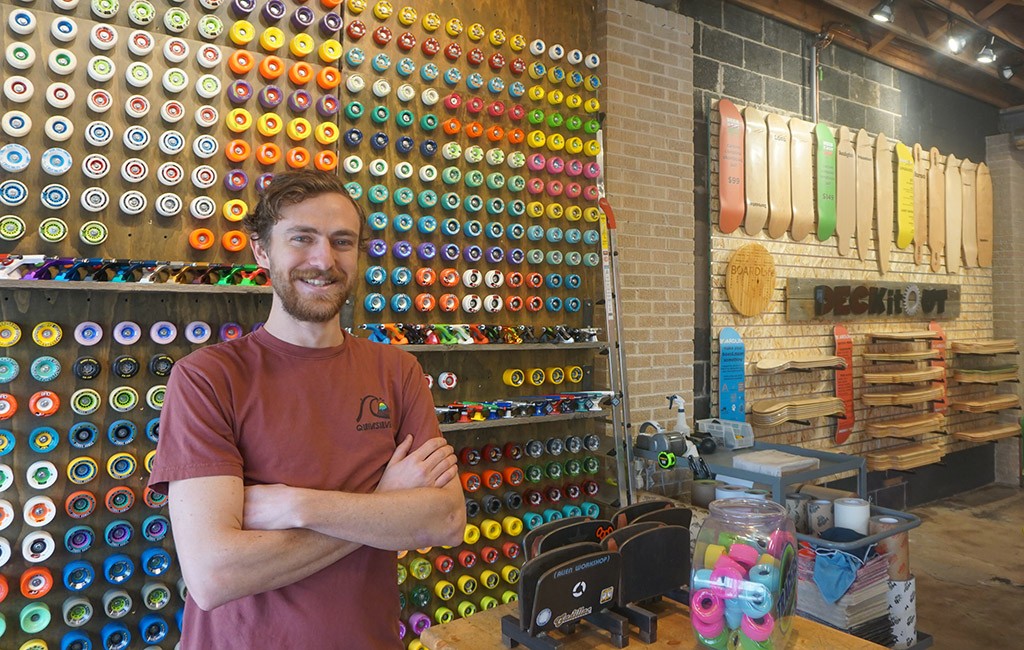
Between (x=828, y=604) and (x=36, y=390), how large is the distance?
122 inches

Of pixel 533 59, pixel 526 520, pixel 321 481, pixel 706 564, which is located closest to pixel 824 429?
pixel 526 520

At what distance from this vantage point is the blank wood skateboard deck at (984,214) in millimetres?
6930

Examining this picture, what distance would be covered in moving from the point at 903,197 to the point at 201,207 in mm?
5716

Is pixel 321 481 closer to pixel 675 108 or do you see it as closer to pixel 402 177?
pixel 402 177

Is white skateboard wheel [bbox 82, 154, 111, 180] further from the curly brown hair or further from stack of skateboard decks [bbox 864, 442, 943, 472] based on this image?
stack of skateboard decks [bbox 864, 442, 943, 472]

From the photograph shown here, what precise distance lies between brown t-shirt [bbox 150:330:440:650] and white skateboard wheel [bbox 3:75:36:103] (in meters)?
1.51

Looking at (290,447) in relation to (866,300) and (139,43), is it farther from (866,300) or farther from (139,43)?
(866,300)

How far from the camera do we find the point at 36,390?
244cm

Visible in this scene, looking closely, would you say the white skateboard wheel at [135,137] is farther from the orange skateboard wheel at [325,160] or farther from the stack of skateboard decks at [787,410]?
the stack of skateboard decks at [787,410]

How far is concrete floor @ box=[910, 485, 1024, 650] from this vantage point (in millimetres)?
3896

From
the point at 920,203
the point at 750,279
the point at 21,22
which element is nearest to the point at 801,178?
the point at 750,279

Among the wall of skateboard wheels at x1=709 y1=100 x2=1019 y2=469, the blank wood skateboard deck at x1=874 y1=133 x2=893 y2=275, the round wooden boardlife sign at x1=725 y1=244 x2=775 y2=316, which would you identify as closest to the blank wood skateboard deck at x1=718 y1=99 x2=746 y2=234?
the wall of skateboard wheels at x1=709 y1=100 x2=1019 y2=469

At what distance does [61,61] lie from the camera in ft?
8.11

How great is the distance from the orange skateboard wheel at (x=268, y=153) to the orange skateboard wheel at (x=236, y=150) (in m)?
0.05
